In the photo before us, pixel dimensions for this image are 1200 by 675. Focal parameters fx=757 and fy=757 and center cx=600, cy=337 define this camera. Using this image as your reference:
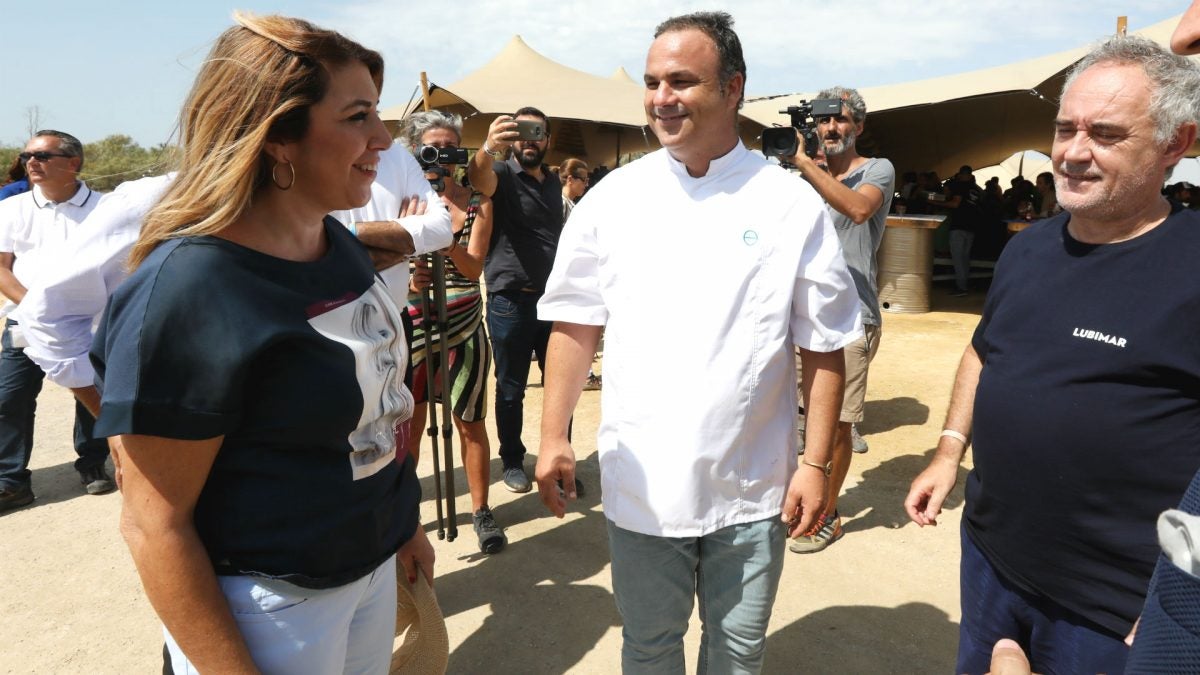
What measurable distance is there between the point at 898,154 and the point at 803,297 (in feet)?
49.3

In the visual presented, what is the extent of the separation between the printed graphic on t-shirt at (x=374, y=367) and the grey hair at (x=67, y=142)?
12.9 ft

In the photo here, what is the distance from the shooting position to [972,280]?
11383mm

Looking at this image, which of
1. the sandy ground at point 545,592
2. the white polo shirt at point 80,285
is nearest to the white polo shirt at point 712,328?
the sandy ground at point 545,592

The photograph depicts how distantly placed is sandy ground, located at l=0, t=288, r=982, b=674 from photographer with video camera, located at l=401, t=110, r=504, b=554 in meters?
0.34

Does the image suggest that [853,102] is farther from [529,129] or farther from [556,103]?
[556,103]

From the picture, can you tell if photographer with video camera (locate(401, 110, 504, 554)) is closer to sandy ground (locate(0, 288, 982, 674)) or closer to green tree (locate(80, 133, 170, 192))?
sandy ground (locate(0, 288, 982, 674))

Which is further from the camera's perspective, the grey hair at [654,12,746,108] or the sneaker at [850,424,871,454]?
the sneaker at [850,424,871,454]

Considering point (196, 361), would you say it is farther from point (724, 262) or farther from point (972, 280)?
point (972, 280)

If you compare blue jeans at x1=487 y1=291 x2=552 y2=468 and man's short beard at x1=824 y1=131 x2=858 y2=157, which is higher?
man's short beard at x1=824 y1=131 x2=858 y2=157

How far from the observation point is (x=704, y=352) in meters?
1.84

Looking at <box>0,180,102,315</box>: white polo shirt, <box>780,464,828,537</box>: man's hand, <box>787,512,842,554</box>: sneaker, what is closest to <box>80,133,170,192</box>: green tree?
<box>0,180,102,315</box>: white polo shirt

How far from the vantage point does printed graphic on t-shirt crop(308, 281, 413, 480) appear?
135 cm

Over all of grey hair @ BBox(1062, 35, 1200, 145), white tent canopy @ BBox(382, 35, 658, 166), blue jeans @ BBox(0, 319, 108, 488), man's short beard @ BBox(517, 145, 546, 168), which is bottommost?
blue jeans @ BBox(0, 319, 108, 488)

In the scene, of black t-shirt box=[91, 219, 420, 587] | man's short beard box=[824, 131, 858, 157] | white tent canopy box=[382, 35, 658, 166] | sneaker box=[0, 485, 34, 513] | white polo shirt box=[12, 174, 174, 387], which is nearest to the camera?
black t-shirt box=[91, 219, 420, 587]
